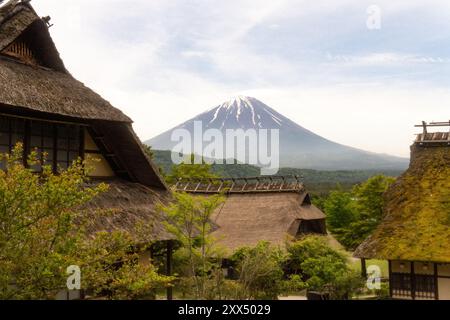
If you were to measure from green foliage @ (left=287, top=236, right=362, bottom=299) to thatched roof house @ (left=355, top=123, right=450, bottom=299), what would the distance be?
1.19 metres

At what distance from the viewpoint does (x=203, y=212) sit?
549 inches

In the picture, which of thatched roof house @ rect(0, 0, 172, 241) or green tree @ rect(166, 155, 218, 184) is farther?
green tree @ rect(166, 155, 218, 184)

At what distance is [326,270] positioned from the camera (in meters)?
20.3

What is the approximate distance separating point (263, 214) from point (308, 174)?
98.0 m

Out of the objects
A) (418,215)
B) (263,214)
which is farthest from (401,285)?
(263,214)

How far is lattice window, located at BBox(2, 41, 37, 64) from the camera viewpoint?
46.4 ft

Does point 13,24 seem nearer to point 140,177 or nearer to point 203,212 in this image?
point 140,177

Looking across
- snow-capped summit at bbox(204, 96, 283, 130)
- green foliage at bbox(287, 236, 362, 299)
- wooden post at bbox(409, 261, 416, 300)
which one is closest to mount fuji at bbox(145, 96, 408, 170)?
snow-capped summit at bbox(204, 96, 283, 130)

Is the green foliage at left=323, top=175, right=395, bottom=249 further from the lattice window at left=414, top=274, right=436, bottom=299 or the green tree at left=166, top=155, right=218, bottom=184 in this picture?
the lattice window at left=414, top=274, right=436, bottom=299

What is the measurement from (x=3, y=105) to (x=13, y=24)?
3.45 m

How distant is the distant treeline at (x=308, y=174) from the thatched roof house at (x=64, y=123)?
173ft

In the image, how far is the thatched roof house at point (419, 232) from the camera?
18188mm

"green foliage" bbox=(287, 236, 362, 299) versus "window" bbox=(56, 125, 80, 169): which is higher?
"window" bbox=(56, 125, 80, 169)

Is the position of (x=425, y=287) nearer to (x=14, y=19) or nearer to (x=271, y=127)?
A: (x=14, y=19)
